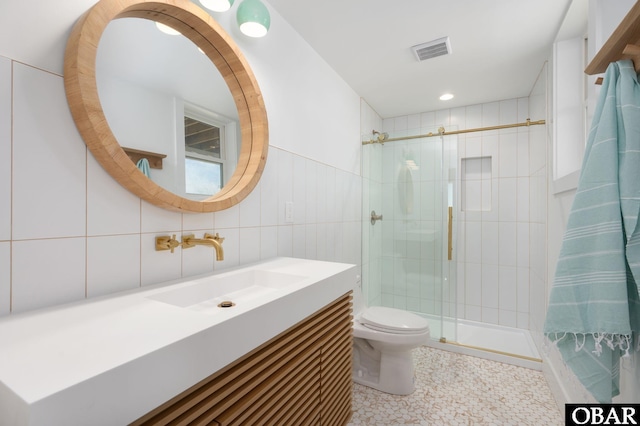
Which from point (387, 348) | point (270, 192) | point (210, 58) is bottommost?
point (387, 348)

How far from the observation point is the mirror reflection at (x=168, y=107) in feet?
3.10

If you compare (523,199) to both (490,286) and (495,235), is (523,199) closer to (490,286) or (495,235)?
(495,235)

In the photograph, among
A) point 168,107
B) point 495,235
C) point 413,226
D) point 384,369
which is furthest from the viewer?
point 495,235

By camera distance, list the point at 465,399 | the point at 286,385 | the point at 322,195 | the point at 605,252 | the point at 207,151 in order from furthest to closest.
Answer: the point at 322,195, the point at 465,399, the point at 207,151, the point at 286,385, the point at 605,252

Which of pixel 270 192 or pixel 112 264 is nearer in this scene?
pixel 112 264

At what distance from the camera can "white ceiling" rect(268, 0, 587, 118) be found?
62.4 inches

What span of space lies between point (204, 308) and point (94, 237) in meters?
0.41

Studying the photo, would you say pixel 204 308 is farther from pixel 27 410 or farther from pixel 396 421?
pixel 396 421

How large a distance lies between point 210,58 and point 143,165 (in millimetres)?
606

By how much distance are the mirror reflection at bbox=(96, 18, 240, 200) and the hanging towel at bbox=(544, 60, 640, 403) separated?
1.32 m

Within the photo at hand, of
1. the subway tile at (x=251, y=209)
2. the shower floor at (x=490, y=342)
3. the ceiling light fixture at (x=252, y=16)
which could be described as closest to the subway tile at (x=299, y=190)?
the subway tile at (x=251, y=209)

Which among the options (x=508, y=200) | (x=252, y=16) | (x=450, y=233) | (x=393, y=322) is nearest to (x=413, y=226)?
(x=450, y=233)

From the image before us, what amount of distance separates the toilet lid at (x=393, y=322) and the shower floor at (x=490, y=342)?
22.4 inches

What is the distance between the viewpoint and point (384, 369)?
1.91m
